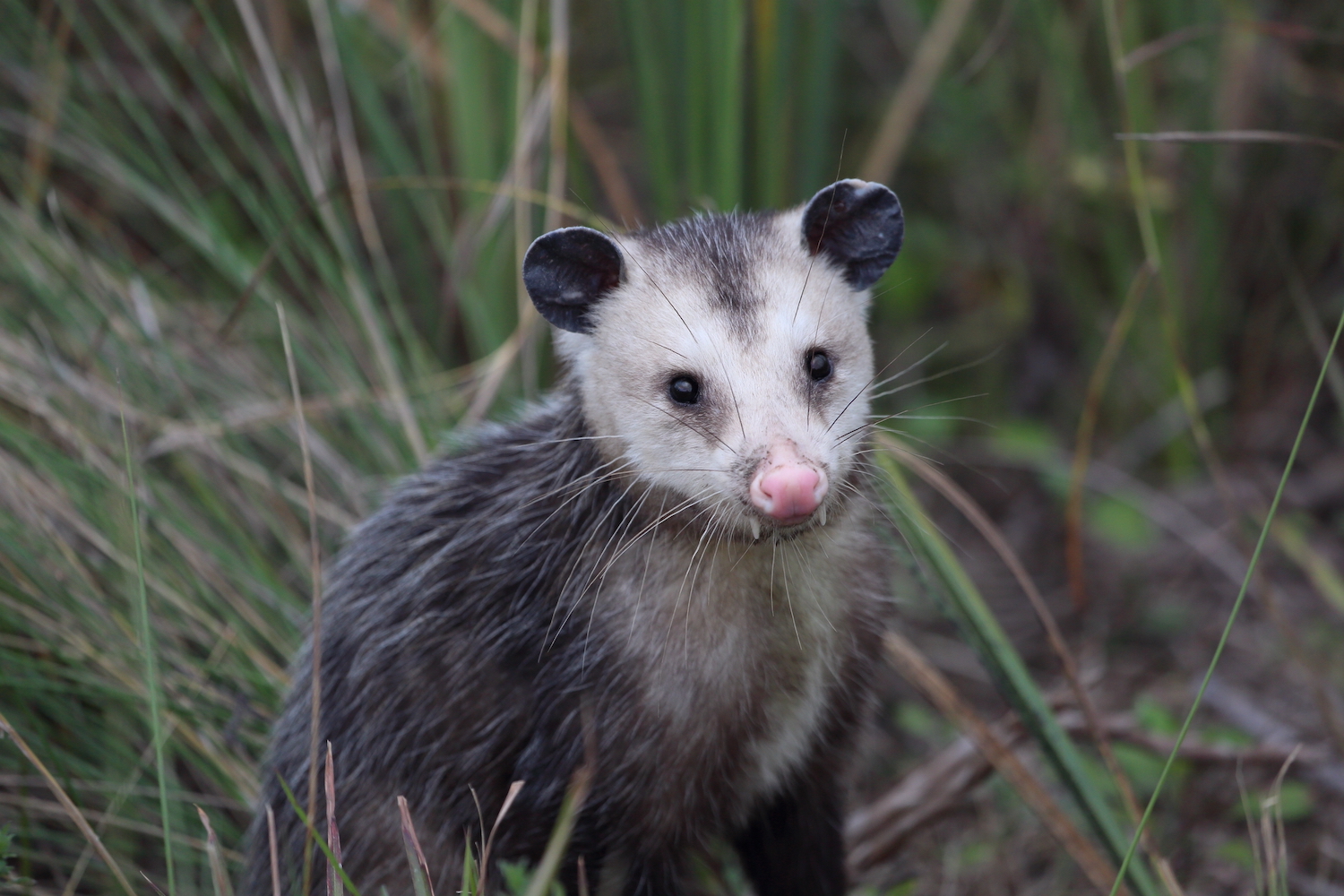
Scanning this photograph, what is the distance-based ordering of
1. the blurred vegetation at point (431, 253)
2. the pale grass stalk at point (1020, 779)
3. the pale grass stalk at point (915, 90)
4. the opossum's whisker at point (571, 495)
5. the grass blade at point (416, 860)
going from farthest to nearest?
the pale grass stalk at point (915, 90), the blurred vegetation at point (431, 253), the pale grass stalk at point (1020, 779), the opossum's whisker at point (571, 495), the grass blade at point (416, 860)

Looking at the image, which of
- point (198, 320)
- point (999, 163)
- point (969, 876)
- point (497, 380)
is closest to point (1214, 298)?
point (999, 163)

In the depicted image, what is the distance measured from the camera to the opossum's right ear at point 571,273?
6.21 feet

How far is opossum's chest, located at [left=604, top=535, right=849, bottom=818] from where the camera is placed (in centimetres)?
194

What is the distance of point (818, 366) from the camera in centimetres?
187

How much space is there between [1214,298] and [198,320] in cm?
304

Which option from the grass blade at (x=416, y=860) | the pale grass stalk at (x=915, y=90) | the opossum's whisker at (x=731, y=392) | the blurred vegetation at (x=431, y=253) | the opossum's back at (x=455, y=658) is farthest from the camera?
the pale grass stalk at (x=915, y=90)

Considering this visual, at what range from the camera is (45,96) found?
2947 millimetres

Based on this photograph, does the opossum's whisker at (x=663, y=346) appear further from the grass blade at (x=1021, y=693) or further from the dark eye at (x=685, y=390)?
the grass blade at (x=1021, y=693)

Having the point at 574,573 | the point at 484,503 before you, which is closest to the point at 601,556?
the point at 574,573

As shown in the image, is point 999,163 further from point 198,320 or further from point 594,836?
point 594,836

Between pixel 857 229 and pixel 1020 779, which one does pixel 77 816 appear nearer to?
pixel 857 229

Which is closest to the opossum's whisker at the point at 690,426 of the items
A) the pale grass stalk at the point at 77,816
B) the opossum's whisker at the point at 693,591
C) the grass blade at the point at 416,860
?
the opossum's whisker at the point at 693,591

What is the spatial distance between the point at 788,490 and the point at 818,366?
35 cm

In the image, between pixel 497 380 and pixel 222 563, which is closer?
pixel 222 563
